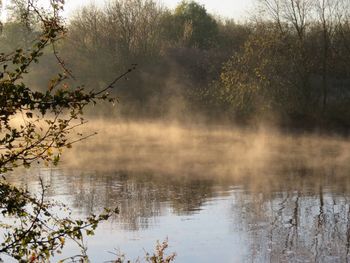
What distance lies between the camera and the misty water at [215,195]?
1171cm

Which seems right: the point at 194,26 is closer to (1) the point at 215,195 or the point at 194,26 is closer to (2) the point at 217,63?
(2) the point at 217,63

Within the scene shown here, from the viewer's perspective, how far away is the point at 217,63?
4241 centimetres

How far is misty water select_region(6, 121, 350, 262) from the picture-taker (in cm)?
1171

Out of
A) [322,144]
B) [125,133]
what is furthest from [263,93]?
[125,133]

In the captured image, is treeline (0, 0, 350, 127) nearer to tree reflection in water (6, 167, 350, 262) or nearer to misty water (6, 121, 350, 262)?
misty water (6, 121, 350, 262)

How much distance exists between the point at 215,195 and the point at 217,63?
26023 millimetres

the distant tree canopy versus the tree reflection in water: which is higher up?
the distant tree canopy

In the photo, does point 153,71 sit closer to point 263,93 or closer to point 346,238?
point 263,93

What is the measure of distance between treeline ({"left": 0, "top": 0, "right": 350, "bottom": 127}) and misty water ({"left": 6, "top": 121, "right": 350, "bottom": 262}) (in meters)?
3.55

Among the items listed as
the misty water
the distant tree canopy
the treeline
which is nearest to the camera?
the misty water

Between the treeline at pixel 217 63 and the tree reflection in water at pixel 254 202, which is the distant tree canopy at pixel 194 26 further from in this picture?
the tree reflection in water at pixel 254 202

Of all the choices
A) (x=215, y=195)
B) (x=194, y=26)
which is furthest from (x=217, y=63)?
(x=215, y=195)

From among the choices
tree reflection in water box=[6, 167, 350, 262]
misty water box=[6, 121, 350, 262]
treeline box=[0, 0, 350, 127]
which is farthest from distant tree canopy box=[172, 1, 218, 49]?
tree reflection in water box=[6, 167, 350, 262]

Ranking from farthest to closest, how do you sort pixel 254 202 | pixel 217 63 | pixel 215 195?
pixel 217 63 < pixel 215 195 < pixel 254 202
